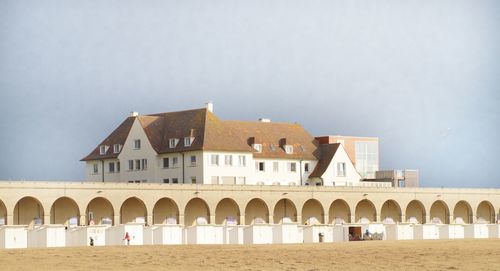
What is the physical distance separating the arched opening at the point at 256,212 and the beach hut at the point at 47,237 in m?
24.2

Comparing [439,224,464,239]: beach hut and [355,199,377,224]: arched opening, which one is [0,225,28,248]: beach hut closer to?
[439,224,464,239]: beach hut

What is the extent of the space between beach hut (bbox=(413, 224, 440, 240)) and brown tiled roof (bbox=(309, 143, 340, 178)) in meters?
15.6

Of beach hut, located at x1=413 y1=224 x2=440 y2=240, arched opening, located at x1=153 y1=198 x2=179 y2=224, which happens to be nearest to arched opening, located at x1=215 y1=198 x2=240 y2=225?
arched opening, located at x1=153 y1=198 x2=179 y2=224

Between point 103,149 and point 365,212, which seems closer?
point 365,212

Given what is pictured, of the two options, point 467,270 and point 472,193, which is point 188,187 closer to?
point 472,193

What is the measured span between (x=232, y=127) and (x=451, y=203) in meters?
21.4

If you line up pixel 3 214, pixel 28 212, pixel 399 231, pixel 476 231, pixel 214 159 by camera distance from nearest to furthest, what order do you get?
pixel 3 214 < pixel 28 212 < pixel 399 231 < pixel 476 231 < pixel 214 159

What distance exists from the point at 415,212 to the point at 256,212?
17.7m

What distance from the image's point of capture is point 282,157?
101438 millimetres

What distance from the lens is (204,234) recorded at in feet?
→ 249

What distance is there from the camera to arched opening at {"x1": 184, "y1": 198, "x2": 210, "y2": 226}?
291 ft

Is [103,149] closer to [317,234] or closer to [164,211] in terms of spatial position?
[164,211]

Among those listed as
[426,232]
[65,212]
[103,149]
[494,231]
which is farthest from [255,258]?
[103,149]

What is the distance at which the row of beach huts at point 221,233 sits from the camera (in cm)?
6944
